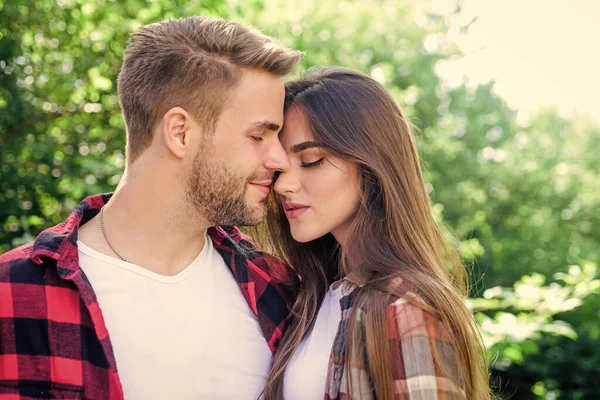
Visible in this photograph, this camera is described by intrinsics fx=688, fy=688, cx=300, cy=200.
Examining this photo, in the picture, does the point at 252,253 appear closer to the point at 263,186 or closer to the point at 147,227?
the point at 263,186

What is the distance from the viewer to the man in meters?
2.37

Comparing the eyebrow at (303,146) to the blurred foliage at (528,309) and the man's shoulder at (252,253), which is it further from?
the blurred foliage at (528,309)

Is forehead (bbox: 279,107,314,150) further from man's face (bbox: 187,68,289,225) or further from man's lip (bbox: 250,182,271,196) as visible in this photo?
man's lip (bbox: 250,182,271,196)

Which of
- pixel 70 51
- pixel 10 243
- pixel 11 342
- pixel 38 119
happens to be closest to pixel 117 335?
pixel 11 342

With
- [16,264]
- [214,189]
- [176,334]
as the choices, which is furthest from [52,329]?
[214,189]

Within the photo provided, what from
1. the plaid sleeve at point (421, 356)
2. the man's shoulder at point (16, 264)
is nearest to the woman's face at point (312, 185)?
the plaid sleeve at point (421, 356)

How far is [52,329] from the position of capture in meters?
2.24

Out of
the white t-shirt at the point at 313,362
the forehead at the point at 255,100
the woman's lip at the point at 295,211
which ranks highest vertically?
the forehead at the point at 255,100

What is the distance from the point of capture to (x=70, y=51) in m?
4.91

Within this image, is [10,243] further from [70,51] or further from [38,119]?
[70,51]

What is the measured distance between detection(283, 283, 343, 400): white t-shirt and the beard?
0.55 meters

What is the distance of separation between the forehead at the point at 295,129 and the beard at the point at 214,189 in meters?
0.25

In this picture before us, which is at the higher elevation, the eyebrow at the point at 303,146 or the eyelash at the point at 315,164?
the eyebrow at the point at 303,146

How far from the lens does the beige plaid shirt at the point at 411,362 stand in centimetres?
219
